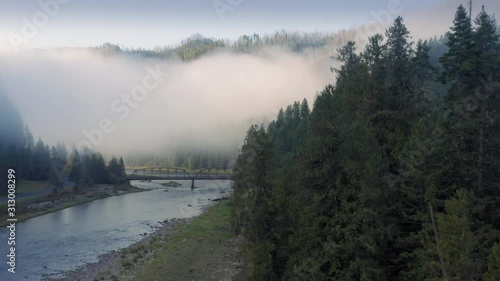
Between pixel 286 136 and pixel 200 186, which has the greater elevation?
pixel 286 136

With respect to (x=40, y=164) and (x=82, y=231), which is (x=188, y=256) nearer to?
(x=82, y=231)

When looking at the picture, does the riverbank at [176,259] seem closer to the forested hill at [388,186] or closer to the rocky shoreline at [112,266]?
the rocky shoreline at [112,266]

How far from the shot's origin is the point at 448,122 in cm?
2316

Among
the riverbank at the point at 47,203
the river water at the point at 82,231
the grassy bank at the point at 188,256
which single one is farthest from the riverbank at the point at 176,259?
the riverbank at the point at 47,203

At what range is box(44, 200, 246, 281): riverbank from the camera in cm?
4019

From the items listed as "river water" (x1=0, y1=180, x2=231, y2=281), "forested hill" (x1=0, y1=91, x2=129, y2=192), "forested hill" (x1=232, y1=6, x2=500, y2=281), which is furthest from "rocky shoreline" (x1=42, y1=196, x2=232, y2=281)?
"forested hill" (x1=0, y1=91, x2=129, y2=192)

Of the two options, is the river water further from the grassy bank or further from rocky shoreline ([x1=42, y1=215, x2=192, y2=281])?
the grassy bank

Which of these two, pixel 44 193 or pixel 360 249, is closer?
pixel 360 249

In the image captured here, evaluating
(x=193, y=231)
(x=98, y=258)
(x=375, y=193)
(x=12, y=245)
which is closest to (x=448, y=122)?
(x=375, y=193)

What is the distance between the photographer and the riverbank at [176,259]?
40.2 meters

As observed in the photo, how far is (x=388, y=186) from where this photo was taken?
2198 cm

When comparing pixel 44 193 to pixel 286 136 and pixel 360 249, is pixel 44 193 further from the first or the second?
pixel 360 249

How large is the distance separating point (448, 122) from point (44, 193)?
9778 cm

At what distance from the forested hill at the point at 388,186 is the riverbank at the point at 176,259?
378 inches
